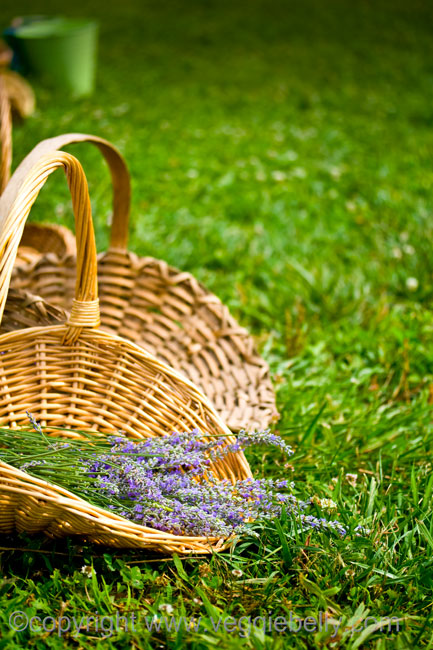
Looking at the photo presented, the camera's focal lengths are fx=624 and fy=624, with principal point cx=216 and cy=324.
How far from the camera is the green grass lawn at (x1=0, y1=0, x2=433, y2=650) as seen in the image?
1.09 meters

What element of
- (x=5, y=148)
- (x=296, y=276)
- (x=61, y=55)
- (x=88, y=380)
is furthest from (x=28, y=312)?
(x=61, y=55)

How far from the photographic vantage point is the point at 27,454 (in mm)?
1106

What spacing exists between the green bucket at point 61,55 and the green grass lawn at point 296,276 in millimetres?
198

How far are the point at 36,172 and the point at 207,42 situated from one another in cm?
559

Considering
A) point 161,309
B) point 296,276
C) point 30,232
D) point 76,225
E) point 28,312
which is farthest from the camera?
point 296,276

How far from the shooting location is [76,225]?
1285mm

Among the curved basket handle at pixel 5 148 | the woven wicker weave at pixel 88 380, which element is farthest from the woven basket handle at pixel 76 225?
the curved basket handle at pixel 5 148

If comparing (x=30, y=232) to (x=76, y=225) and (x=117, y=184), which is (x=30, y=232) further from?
(x=76, y=225)

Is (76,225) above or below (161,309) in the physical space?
above

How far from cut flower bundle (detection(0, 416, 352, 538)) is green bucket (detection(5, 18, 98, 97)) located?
11.9 ft

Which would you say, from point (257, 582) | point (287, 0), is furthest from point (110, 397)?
point (287, 0)

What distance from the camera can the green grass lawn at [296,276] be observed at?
1092mm

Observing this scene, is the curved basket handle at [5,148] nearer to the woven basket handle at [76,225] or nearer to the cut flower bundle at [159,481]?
the woven basket handle at [76,225]

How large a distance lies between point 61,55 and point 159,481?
381 cm
